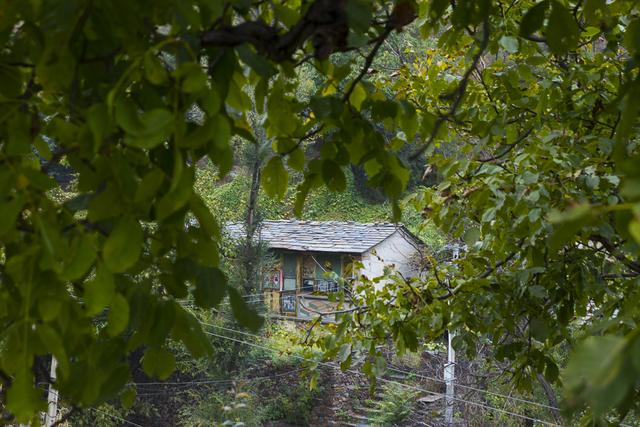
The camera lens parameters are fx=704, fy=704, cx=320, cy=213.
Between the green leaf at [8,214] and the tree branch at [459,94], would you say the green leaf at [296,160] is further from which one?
the green leaf at [8,214]

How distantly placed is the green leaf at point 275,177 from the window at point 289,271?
26.2ft

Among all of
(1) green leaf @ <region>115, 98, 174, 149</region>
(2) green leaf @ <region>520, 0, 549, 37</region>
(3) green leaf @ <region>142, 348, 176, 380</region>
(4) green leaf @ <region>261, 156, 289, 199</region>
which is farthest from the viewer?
(4) green leaf @ <region>261, 156, 289, 199</region>

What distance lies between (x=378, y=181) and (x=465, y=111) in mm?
1048

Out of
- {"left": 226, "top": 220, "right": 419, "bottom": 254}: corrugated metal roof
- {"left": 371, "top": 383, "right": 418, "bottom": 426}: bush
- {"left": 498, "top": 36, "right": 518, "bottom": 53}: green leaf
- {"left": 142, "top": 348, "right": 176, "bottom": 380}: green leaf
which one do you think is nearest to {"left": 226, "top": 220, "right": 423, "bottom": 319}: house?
{"left": 226, "top": 220, "right": 419, "bottom": 254}: corrugated metal roof

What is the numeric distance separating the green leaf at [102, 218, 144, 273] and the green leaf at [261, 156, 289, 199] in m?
0.43

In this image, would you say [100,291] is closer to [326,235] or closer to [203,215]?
[203,215]

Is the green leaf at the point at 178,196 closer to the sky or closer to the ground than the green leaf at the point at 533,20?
closer to the ground

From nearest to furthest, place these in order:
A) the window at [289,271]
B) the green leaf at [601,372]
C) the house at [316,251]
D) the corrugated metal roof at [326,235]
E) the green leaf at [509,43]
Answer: the green leaf at [601,372] → the green leaf at [509,43] → the house at [316,251] → the corrugated metal roof at [326,235] → the window at [289,271]

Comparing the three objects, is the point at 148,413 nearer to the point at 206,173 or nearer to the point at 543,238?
the point at 206,173

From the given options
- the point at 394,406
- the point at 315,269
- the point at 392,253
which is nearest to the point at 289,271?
the point at 315,269

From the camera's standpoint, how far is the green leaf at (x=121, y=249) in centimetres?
60

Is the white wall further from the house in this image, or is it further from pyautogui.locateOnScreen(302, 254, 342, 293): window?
pyautogui.locateOnScreen(302, 254, 342, 293): window

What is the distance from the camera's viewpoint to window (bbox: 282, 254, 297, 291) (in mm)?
9023

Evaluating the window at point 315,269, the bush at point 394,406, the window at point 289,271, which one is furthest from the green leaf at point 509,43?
the window at point 289,271
